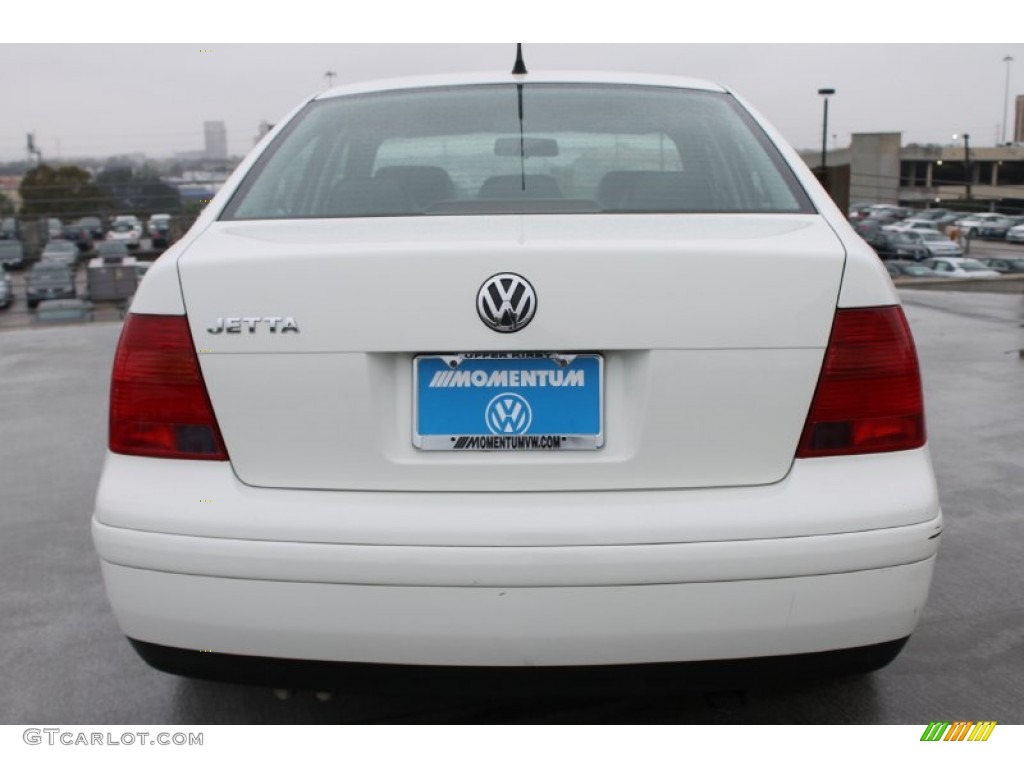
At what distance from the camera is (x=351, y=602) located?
185 cm

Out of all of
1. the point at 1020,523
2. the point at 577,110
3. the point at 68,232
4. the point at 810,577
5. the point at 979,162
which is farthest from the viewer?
the point at 979,162

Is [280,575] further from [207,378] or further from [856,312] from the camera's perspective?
[856,312]

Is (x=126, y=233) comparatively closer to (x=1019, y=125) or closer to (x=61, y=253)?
(x=61, y=253)

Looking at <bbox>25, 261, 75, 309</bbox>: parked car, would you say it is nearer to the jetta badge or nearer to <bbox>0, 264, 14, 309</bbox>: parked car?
<bbox>0, 264, 14, 309</bbox>: parked car

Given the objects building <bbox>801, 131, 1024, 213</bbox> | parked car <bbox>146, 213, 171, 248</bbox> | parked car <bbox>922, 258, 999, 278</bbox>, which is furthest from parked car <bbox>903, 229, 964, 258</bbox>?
parked car <bbox>146, 213, 171, 248</bbox>

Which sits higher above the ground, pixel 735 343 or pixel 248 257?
pixel 248 257

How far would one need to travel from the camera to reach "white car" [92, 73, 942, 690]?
183 centimetres

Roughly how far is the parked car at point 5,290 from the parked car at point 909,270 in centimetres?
2600

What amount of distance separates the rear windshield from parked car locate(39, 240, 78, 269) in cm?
3192

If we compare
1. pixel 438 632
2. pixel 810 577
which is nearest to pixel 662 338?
pixel 810 577

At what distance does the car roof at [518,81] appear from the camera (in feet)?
9.64

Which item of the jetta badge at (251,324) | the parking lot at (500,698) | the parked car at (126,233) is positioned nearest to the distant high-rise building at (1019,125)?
the parked car at (126,233)

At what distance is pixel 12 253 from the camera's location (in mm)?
32969

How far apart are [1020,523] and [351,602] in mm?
2848
